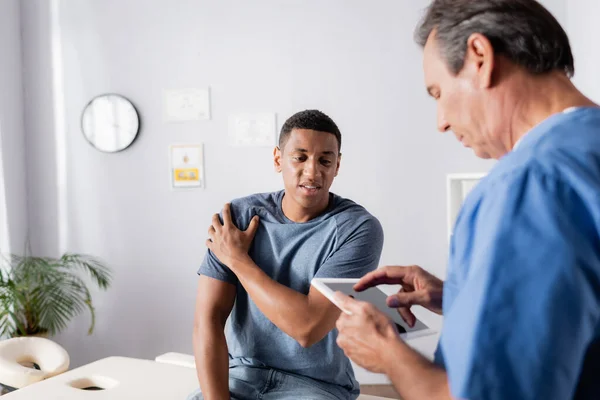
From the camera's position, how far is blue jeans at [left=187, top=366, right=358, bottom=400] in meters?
1.57

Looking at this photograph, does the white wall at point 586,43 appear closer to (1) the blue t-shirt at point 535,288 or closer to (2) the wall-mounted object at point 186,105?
(1) the blue t-shirt at point 535,288

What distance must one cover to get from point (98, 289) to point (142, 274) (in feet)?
1.06

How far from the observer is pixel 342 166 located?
3471mm

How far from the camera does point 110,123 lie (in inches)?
147

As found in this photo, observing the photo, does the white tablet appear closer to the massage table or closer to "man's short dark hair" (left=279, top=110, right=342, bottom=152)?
"man's short dark hair" (left=279, top=110, right=342, bottom=152)

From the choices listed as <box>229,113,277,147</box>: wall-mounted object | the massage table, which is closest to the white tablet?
the massage table

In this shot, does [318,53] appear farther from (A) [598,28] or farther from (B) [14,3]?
(B) [14,3]

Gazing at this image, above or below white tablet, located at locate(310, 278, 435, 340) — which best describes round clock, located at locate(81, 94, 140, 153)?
above

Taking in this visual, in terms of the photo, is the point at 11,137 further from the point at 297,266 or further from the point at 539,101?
the point at 539,101

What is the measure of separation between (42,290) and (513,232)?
3257 mm

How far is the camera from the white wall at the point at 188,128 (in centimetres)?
341

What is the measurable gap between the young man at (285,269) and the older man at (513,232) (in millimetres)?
722

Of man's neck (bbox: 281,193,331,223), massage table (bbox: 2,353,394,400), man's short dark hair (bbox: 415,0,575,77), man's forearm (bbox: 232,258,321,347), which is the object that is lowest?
massage table (bbox: 2,353,394,400)

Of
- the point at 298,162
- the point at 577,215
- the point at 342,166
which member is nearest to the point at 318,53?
the point at 342,166
